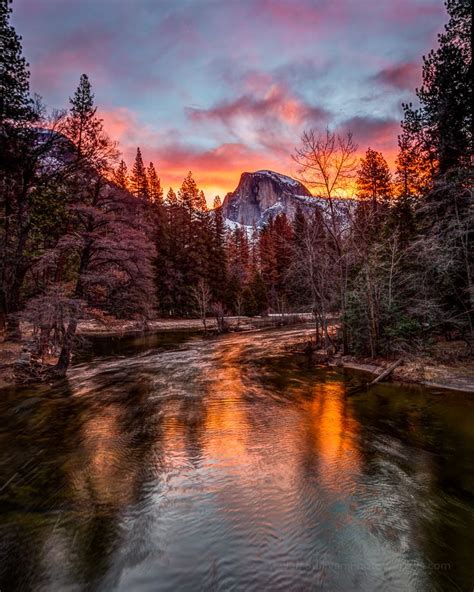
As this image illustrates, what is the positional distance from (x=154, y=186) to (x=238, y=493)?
2640 inches

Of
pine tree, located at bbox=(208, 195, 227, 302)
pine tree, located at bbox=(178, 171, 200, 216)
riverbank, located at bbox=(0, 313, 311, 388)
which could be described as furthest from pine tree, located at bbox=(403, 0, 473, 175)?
pine tree, located at bbox=(178, 171, 200, 216)

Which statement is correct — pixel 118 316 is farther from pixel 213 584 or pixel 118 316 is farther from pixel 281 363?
pixel 213 584

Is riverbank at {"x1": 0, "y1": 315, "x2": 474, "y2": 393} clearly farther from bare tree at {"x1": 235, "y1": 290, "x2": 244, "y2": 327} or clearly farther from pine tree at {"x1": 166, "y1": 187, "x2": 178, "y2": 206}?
pine tree at {"x1": 166, "y1": 187, "x2": 178, "y2": 206}

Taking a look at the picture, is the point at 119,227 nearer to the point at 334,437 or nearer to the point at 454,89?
the point at 334,437

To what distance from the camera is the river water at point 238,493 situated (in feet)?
15.8

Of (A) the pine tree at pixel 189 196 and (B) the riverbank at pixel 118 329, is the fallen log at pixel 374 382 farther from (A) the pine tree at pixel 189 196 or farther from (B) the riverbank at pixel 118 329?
(A) the pine tree at pixel 189 196

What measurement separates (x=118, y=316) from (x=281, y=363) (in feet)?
32.7

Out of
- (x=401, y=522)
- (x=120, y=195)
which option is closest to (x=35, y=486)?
(x=401, y=522)

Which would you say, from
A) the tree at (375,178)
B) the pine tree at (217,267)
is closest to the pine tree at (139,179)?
the pine tree at (217,267)

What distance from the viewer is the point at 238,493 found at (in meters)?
6.86

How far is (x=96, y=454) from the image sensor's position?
8.67 meters

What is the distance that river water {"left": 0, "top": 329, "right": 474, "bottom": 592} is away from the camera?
4.83 m

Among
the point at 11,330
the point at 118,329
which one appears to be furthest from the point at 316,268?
the point at 118,329

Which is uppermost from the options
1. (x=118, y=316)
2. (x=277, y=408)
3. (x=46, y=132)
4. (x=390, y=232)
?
(x=46, y=132)
